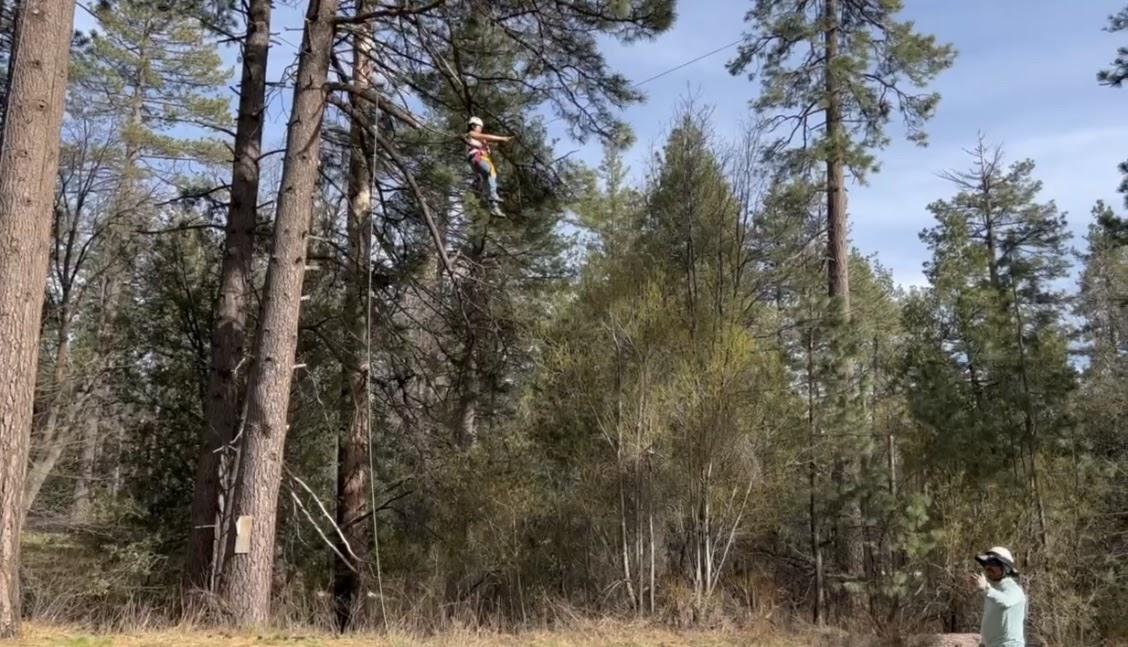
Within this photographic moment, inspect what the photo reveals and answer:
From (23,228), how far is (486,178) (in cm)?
375

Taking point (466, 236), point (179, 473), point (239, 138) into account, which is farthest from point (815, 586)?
point (239, 138)

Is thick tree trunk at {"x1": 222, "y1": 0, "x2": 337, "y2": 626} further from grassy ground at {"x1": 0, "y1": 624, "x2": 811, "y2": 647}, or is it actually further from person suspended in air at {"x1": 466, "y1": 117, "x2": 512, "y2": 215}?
person suspended in air at {"x1": 466, "y1": 117, "x2": 512, "y2": 215}

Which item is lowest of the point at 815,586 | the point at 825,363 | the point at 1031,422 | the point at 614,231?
the point at 815,586

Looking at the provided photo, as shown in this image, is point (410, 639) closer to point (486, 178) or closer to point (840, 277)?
point (486, 178)

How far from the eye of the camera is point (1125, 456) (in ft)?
46.8

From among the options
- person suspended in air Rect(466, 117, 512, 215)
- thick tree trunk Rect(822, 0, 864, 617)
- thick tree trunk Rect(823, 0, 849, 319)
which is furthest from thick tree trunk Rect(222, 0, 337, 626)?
thick tree trunk Rect(823, 0, 849, 319)

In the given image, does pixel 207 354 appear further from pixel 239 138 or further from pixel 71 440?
pixel 239 138

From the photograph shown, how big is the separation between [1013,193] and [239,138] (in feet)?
58.0

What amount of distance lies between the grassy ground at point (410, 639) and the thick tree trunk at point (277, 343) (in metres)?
0.63

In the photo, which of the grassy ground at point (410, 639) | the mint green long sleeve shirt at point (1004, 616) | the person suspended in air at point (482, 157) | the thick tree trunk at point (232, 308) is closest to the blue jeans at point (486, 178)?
the person suspended in air at point (482, 157)

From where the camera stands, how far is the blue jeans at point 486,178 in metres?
7.69

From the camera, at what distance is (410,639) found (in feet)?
21.9

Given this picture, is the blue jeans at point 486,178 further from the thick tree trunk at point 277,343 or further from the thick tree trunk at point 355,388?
the thick tree trunk at point 355,388

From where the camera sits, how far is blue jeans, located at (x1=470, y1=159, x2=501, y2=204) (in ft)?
25.2
